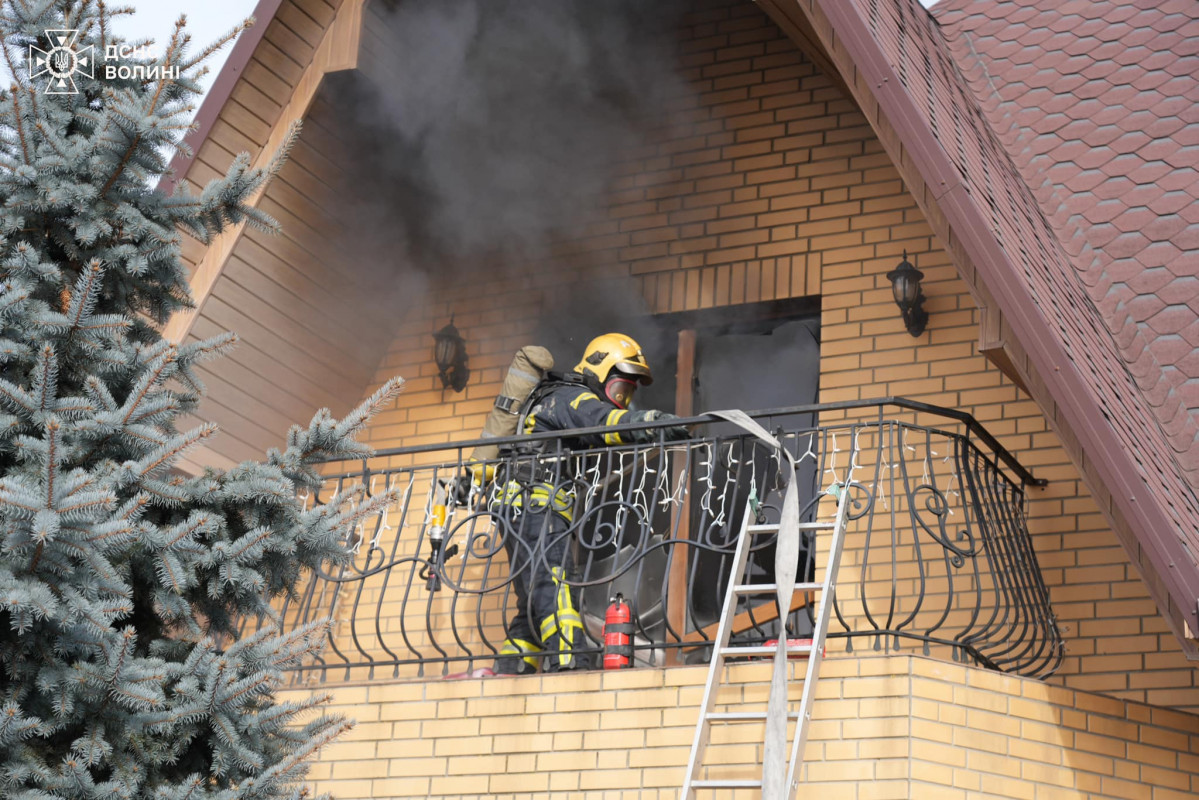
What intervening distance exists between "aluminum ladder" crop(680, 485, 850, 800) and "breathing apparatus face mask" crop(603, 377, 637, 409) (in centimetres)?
169

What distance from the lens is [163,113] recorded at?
15.4 ft

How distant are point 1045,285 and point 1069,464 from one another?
125 cm

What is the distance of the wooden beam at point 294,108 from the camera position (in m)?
7.43

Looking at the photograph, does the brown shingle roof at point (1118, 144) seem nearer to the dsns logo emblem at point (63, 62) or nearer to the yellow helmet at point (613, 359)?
the yellow helmet at point (613, 359)

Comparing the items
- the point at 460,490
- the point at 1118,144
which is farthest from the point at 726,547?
the point at 1118,144

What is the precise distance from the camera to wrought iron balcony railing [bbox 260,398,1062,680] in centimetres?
630

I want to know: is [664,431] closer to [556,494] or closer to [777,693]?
[556,494]

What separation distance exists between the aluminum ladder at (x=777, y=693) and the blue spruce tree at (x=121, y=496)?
5.09 feet

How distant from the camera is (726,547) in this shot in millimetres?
6328

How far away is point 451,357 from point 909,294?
282 cm

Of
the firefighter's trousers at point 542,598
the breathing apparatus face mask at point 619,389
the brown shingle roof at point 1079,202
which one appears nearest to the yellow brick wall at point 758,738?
the firefighter's trousers at point 542,598

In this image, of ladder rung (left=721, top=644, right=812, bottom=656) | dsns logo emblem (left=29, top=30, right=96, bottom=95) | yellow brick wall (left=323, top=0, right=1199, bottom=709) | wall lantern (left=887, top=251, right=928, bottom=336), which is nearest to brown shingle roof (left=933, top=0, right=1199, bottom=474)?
yellow brick wall (left=323, top=0, right=1199, bottom=709)

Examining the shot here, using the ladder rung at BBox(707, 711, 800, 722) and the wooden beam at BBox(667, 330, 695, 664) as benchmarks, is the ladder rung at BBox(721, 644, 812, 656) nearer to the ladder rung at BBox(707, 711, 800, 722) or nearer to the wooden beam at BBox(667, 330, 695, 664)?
the ladder rung at BBox(707, 711, 800, 722)

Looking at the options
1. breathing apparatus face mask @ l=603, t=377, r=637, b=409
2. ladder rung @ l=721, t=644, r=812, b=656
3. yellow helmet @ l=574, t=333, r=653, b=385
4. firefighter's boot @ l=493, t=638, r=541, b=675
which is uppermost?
yellow helmet @ l=574, t=333, r=653, b=385
